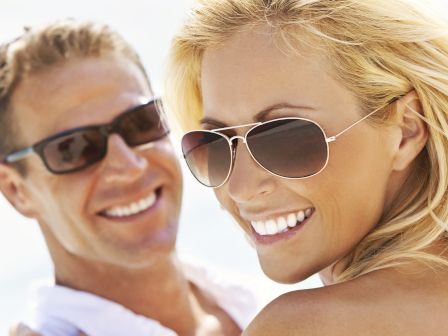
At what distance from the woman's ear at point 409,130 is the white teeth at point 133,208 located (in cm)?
163

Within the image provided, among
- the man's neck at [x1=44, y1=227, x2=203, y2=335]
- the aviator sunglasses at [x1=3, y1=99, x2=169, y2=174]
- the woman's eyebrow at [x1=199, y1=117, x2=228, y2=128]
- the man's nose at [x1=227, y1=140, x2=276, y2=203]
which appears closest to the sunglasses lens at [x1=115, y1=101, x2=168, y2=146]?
the aviator sunglasses at [x1=3, y1=99, x2=169, y2=174]

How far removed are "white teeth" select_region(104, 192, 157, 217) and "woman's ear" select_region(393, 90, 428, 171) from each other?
5.33ft

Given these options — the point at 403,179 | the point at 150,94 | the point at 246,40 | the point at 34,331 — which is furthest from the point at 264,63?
the point at 34,331

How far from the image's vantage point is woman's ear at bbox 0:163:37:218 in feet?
11.3

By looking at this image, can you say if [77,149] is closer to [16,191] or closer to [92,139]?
[92,139]

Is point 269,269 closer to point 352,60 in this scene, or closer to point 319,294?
point 319,294

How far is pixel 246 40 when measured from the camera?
203cm

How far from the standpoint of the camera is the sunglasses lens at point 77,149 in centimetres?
320

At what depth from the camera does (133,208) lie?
340 cm

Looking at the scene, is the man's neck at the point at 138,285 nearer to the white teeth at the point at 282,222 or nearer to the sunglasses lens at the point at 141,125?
the sunglasses lens at the point at 141,125

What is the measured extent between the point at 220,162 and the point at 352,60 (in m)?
0.47

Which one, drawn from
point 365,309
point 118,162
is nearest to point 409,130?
point 365,309

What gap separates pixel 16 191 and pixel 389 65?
213 cm

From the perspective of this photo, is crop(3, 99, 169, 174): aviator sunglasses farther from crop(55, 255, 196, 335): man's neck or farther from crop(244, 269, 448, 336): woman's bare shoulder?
crop(244, 269, 448, 336): woman's bare shoulder
